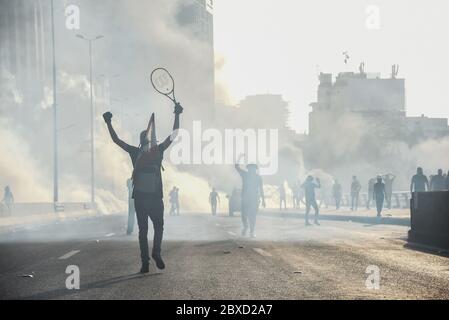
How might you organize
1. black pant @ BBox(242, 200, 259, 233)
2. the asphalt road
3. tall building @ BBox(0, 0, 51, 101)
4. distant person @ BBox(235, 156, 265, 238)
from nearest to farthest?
1. the asphalt road
2. black pant @ BBox(242, 200, 259, 233)
3. distant person @ BBox(235, 156, 265, 238)
4. tall building @ BBox(0, 0, 51, 101)

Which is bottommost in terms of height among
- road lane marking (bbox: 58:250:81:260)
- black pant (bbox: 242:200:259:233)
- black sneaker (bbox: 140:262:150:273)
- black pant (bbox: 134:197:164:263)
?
road lane marking (bbox: 58:250:81:260)

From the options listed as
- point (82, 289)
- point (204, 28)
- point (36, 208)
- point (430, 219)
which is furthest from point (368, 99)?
point (82, 289)

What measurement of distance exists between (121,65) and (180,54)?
11.6 m

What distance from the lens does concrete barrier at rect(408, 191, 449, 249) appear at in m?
18.5

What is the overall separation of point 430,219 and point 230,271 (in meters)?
8.50

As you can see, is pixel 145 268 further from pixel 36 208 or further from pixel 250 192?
pixel 36 208

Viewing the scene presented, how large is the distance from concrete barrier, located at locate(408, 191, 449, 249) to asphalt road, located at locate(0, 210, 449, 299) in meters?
0.77

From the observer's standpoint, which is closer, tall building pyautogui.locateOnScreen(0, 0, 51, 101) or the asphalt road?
the asphalt road

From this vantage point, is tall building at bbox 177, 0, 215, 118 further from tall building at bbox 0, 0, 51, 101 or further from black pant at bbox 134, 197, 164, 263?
black pant at bbox 134, 197, 164, 263

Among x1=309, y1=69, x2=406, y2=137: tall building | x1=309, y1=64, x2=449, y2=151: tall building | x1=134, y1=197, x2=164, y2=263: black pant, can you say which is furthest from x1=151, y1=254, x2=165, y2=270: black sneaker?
x1=309, y1=69, x2=406, y2=137: tall building

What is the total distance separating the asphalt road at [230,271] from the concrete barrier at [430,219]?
30.4 inches

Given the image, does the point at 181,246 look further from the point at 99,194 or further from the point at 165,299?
the point at 99,194
